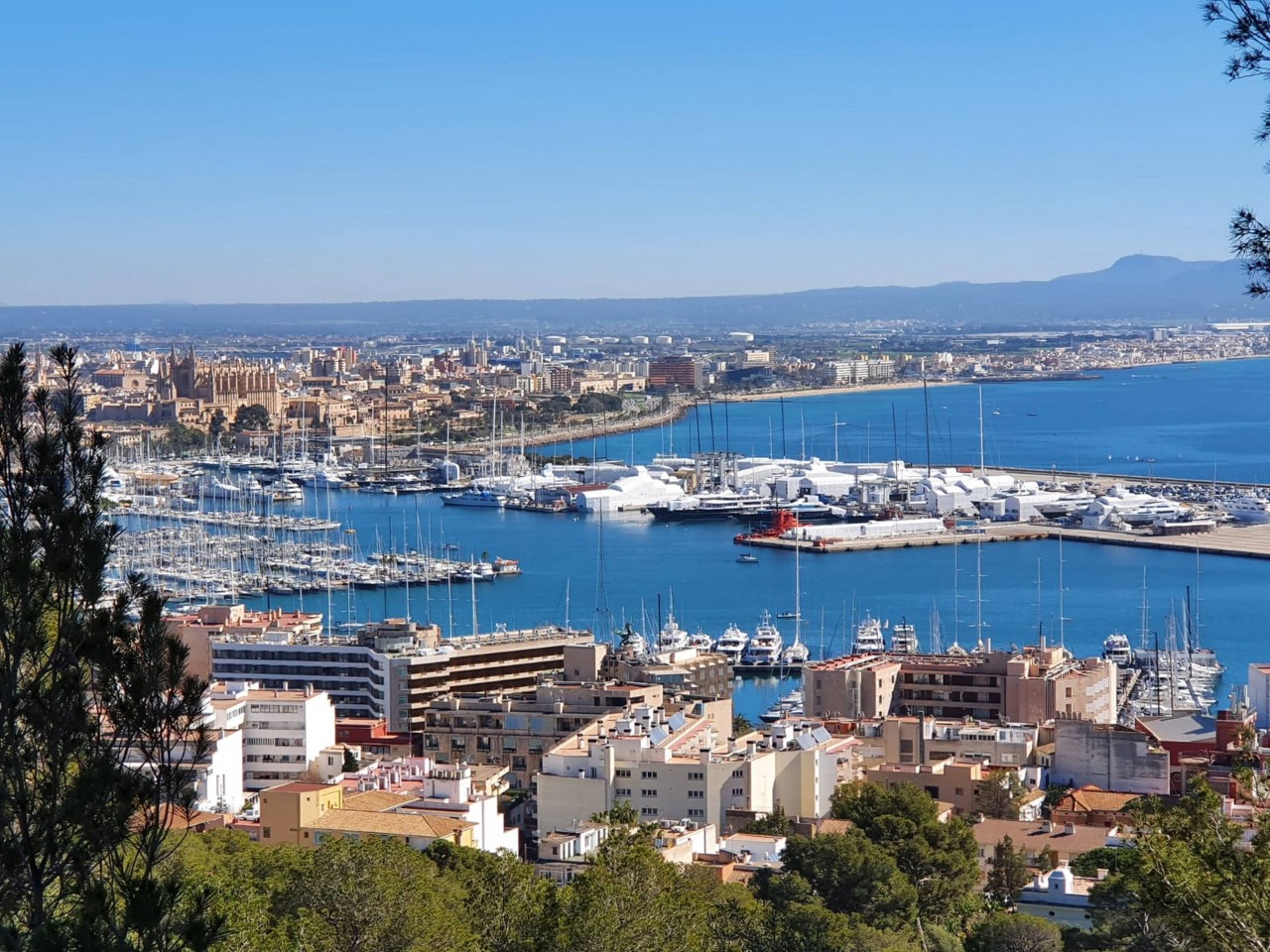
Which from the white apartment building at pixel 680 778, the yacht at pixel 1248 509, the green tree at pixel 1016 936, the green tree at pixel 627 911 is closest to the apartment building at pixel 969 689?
the white apartment building at pixel 680 778

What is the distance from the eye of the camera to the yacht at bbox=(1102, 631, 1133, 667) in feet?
44.6

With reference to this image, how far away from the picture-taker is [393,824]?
7012 mm

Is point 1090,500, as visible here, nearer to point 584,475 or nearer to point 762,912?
point 584,475

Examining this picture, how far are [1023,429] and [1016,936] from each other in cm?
3330

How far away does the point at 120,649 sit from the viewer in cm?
227

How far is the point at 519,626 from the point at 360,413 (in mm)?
22932

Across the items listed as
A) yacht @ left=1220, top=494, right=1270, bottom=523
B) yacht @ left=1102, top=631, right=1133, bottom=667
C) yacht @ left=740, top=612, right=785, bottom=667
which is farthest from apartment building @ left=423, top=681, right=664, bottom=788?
yacht @ left=1220, top=494, right=1270, bottom=523

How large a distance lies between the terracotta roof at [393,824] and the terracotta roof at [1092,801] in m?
2.54

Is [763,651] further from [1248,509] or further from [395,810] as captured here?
[1248,509]

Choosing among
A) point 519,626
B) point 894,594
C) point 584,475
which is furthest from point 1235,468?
point 519,626

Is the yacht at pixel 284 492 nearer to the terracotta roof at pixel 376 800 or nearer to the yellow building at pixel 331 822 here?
the terracotta roof at pixel 376 800

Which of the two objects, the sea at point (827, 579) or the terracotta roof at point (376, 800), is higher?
the terracotta roof at point (376, 800)

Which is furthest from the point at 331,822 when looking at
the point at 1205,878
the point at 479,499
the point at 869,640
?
the point at 479,499

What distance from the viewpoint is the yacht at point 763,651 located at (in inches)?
554
